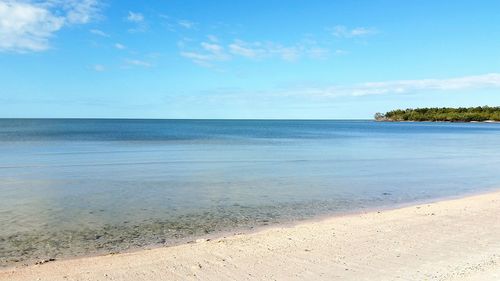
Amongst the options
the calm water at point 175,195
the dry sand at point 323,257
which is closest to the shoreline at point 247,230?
the calm water at point 175,195

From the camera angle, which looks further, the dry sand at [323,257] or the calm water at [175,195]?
the calm water at [175,195]

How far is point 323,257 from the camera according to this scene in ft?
25.2

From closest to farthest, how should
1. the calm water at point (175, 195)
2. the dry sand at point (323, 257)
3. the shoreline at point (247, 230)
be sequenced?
1. the dry sand at point (323, 257)
2. the shoreline at point (247, 230)
3. the calm water at point (175, 195)

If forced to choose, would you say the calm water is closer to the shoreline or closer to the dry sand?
the shoreline

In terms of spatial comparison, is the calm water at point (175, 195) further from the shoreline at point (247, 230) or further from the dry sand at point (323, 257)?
the dry sand at point (323, 257)

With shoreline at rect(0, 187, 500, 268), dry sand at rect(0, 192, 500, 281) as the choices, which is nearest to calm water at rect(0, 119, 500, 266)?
shoreline at rect(0, 187, 500, 268)

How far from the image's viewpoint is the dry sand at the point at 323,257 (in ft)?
22.4

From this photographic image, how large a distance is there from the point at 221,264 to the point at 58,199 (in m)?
8.49

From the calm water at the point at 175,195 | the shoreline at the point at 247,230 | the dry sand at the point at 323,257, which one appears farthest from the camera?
the calm water at the point at 175,195

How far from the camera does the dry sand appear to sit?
6.84 metres

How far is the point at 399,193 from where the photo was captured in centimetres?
1558

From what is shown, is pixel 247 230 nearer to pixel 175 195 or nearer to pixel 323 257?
pixel 323 257

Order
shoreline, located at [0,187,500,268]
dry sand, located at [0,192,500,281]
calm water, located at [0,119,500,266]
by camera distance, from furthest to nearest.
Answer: calm water, located at [0,119,500,266] < shoreline, located at [0,187,500,268] < dry sand, located at [0,192,500,281]

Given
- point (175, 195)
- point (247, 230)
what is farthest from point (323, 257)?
point (175, 195)
